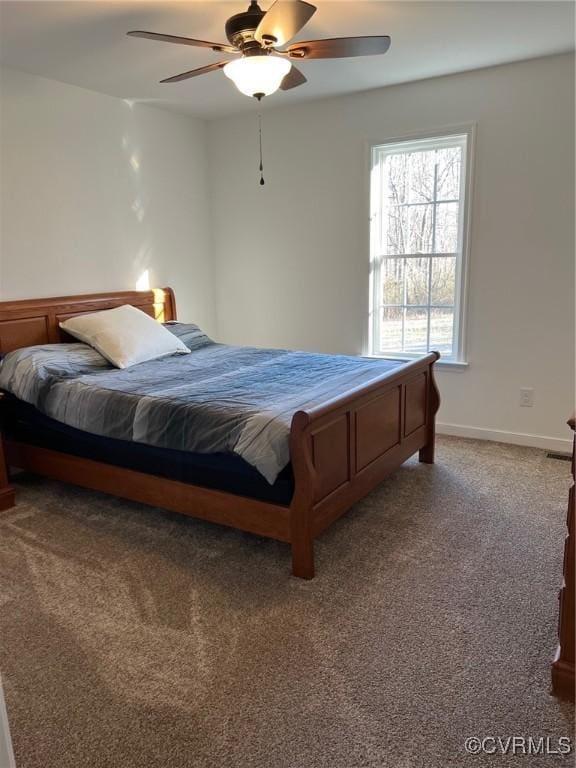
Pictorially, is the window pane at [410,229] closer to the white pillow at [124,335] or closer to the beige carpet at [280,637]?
the white pillow at [124,335]

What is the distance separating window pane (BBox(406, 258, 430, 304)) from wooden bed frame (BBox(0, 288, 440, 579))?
96 cm

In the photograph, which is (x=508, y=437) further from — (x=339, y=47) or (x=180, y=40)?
(x=180, y=40)

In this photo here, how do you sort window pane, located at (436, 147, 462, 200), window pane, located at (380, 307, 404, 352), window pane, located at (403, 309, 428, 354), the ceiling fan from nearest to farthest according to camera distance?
1. the ceiling fan
2. window pane, located at (436, 147, 462, 200)
3. window pane, located at (403, 309, 428, 354)
4. window pane, located at (380, 307, 404, 352)

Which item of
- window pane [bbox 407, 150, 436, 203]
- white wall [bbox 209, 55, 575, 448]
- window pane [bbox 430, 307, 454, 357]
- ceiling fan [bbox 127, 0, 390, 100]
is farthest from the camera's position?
window pane [bbox 430, 307, 454, 357]

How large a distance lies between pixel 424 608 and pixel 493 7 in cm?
283

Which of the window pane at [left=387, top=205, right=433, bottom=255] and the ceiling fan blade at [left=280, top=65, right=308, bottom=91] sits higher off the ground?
the ceiling fan blade at [left=280, top=65, right=308, bottom=91]

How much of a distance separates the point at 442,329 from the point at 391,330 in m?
0.42

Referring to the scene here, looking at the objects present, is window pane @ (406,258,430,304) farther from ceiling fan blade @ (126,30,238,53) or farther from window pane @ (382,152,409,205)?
ceiling fan blade @ (126,30,238,53)

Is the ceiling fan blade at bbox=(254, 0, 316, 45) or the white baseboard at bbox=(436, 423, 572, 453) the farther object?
the white baseboard at bbox=(436, 423, 572, 453)

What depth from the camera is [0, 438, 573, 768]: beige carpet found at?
63.7 inches

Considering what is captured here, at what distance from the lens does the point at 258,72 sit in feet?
7.63

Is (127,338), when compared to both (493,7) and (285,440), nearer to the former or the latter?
(285,440)

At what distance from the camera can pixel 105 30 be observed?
284 centimetres

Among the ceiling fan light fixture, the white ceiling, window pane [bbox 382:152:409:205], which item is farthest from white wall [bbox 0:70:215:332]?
the ceiling fan light fixture
